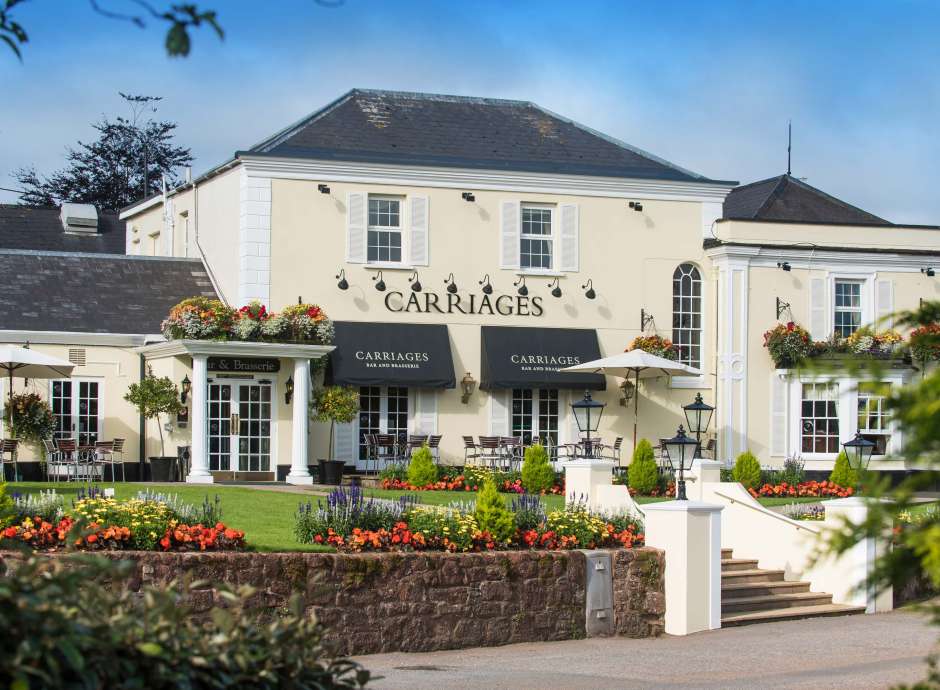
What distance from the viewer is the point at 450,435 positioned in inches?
1146

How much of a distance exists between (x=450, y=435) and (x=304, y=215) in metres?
5.25

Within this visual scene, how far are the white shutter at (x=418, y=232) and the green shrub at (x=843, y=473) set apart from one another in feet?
29.2

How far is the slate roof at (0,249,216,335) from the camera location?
27516mm

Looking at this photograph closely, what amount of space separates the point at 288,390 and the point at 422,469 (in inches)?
127

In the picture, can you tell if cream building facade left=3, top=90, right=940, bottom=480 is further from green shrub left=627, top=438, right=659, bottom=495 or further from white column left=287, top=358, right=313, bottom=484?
green shrub left=627, top=438, right=659, bottom=495

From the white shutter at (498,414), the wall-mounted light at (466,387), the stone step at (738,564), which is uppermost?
the wall-mounted light at (466,387)

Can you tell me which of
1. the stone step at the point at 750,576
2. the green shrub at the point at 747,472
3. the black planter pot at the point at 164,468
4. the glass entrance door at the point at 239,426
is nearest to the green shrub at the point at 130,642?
the stone step at the point at 750,576

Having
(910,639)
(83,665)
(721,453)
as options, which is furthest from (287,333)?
(83,665)

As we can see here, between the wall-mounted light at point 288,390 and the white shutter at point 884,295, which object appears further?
the white shutter at point 884,295

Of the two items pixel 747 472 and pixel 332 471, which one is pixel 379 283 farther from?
pixel 747 472

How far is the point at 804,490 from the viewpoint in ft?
88.5

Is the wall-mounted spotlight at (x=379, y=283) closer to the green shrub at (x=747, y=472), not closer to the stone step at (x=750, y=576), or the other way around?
the green shrub at (x=747, y=472)

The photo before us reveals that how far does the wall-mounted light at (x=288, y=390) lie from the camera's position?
27.1 meters

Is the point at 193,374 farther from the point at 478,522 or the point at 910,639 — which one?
the point at 910,639
